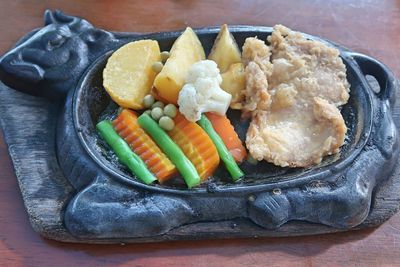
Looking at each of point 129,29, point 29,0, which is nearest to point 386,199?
point 129,29

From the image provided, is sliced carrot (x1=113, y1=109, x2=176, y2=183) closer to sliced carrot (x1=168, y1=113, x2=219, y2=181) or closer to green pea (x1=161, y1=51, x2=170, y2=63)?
sliced carrot (x1=168, y1=113, x2=219, y2=181)

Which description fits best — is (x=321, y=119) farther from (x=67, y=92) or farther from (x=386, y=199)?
(x=67, y=92)

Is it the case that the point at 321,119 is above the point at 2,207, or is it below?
above

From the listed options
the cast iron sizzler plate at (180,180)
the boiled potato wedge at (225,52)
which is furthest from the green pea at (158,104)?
the boiled potato wedge at (225,52)

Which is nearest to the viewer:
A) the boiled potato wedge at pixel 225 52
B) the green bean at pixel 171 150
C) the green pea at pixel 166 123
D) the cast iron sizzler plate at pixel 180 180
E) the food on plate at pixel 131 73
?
the cast iron sizzler plate at pixel 180 180

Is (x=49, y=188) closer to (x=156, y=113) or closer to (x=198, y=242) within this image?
(x=156, y=113)

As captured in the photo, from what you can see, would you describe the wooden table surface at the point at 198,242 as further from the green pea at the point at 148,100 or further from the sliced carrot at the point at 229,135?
the green pea at the point at 148,100

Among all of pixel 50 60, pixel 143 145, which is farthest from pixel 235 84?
pixel 50 60
